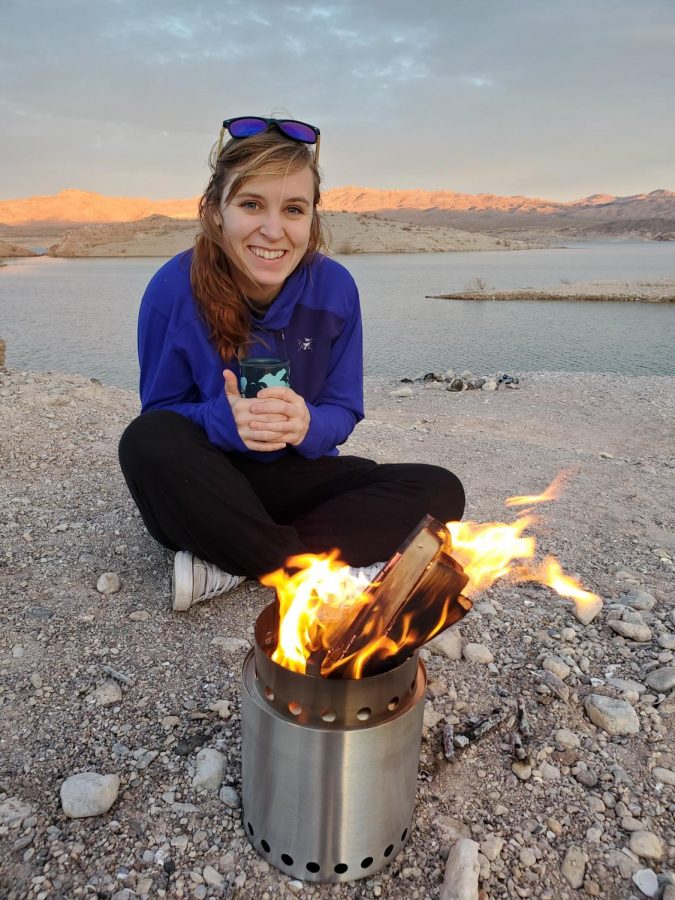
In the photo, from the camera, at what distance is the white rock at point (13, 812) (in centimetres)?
179

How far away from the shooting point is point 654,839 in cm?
180

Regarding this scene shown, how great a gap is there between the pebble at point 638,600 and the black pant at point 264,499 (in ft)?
2.77

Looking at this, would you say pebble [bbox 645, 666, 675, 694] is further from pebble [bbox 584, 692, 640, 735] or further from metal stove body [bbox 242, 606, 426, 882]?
metal stove body [bbox 242, 606, 426, 882]

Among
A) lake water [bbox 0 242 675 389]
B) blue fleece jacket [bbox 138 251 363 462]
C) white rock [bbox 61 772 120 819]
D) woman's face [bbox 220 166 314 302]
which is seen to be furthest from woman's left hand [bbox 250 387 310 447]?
lake water [bbox 0 242 675 389]

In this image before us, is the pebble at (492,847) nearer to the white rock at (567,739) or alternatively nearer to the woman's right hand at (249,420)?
the white rock at (567,739)

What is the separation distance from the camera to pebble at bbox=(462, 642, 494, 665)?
2.59 metres

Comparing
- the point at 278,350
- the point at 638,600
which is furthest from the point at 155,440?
the point at 638,600

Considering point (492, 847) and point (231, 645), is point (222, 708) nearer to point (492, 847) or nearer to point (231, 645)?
point (231, 645)

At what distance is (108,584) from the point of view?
2.96 metres

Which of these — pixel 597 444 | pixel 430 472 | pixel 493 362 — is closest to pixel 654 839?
pixel 430 472

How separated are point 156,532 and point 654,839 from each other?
6.98ft

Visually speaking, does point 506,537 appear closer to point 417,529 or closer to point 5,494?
point 417,529

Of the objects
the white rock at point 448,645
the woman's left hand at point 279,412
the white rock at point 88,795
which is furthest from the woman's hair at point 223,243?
the white rock at point 88,795

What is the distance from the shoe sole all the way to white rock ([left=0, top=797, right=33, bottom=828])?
98cm
